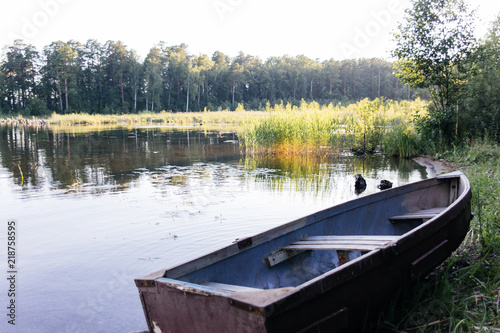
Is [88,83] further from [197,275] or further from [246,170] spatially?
[197,275]

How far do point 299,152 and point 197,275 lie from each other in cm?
1350

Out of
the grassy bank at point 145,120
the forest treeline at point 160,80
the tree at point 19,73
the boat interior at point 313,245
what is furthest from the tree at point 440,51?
the tree at point 19,73

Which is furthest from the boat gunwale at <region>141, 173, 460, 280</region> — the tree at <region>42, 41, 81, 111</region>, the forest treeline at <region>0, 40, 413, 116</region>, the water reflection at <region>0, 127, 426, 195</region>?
the tree at <region>42, 41, 81, 111</region>

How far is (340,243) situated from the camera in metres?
3.71

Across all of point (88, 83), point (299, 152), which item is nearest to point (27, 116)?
point (88, 83)

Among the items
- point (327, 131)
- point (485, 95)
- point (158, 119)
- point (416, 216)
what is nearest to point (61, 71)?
point (158, 119)

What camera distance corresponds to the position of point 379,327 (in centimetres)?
322

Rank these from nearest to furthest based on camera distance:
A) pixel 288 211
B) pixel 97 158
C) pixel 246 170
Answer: pixel 288 211
pixel 246 170
pixel 97 158

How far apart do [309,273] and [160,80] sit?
2614 inches

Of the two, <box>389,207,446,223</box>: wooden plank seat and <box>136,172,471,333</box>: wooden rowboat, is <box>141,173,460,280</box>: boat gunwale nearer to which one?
<box>136,172,471,333</box>: wooden rowboat

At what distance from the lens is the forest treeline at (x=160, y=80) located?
63.0 metres

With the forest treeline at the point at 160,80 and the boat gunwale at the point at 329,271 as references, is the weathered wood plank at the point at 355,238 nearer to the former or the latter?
the boat gunwale at the point at 329,271

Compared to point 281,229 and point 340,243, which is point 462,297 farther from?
point 281,229

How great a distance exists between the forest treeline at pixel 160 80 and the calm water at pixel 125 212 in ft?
167
